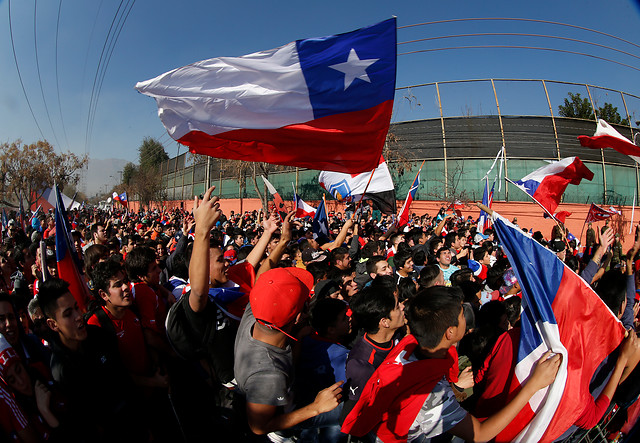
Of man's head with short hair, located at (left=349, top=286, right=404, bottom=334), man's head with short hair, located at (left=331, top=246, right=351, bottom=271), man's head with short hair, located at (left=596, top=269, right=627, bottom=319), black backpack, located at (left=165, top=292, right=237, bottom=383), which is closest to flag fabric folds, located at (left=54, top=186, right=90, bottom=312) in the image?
black backpack, located at (left=165, top=292, right=237, bottom=383)

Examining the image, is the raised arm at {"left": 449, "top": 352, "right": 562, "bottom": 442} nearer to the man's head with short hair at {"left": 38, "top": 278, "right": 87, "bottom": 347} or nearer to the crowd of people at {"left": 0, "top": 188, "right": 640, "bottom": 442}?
the crowd of people at {"left": 0, "top": 188, "right": 640, "bottom": 442}

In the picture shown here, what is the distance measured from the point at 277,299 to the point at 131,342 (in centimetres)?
157

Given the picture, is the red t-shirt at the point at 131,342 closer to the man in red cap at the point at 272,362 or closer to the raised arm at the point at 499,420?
the man in red cap at the point at 272,362

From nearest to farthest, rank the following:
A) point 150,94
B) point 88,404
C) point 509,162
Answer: point 88,404 < point 150,94 < point 509,162

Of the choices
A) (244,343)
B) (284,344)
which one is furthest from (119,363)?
(284,344)

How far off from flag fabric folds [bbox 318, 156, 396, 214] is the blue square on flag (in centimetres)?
354

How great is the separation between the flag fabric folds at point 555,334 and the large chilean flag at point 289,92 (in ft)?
6.46

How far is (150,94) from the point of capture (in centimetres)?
349

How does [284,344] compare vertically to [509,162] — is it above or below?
below

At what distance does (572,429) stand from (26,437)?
2.92 m

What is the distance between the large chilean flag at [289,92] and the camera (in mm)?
3529

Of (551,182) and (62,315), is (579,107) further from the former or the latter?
(62,315)

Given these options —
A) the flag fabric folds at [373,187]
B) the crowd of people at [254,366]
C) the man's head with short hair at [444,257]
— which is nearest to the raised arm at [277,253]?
the crowd of people at [254,366]

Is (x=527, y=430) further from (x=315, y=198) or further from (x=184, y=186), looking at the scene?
(x=184, y=186)
